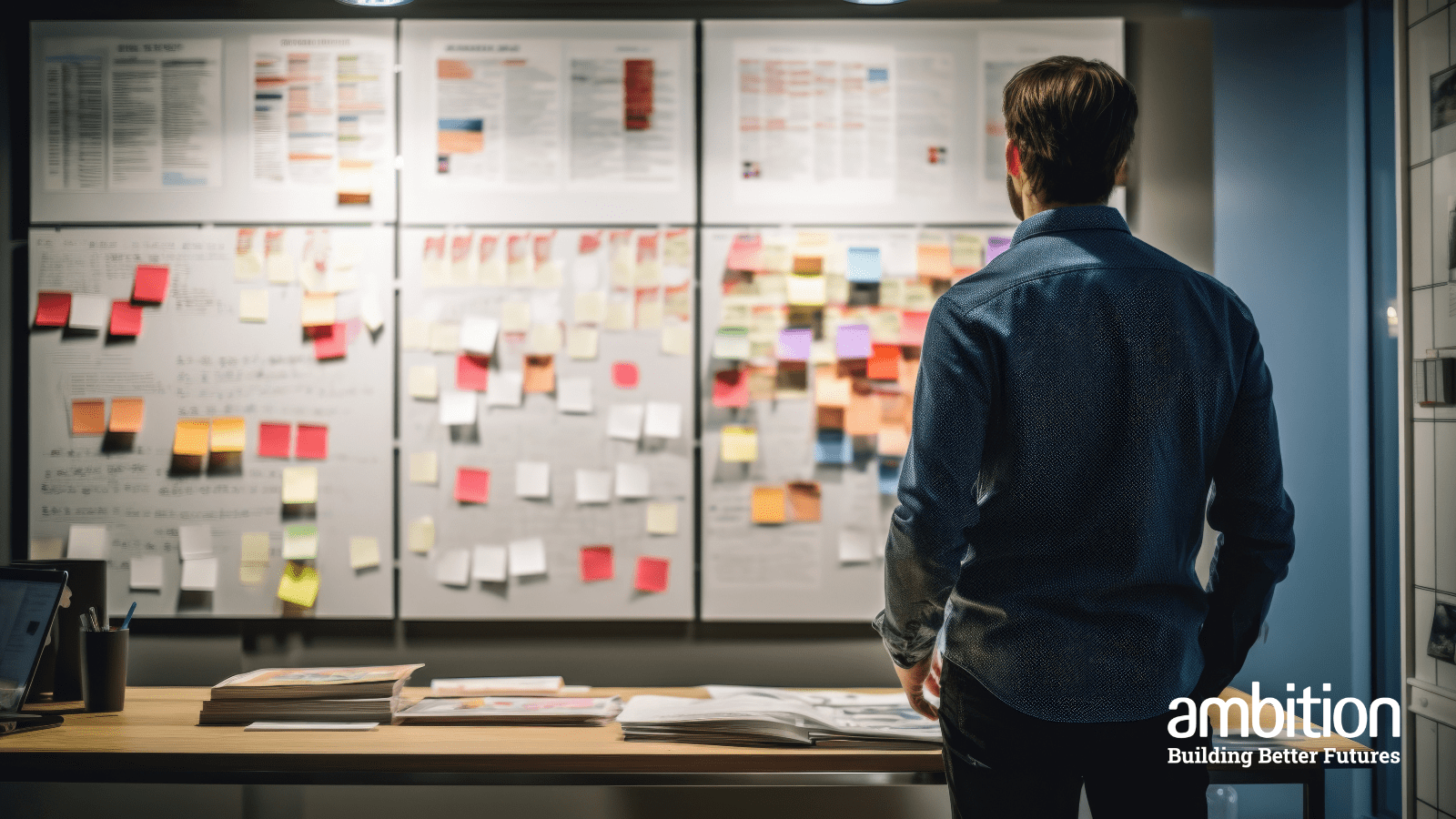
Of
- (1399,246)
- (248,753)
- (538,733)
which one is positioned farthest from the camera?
(1399,246)

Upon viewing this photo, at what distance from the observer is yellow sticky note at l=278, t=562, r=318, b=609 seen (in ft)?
7.11

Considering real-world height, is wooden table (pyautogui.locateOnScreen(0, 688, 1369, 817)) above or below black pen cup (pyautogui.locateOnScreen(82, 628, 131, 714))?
below

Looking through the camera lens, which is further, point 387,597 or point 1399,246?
point 387,597

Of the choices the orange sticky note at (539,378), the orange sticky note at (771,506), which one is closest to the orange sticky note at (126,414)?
the orange sticky note at (539,378)

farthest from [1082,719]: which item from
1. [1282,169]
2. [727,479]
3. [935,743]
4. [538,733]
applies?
[1282,169]

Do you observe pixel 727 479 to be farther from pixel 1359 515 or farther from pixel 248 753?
pixel 1359 515

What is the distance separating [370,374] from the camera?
7.15ft

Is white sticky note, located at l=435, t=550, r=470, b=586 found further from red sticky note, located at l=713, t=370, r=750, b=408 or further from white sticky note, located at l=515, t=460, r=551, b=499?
red sticky note, located at l=713, t=370, r=750, b=408

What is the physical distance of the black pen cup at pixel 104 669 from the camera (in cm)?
166

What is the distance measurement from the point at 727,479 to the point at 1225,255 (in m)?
1.40

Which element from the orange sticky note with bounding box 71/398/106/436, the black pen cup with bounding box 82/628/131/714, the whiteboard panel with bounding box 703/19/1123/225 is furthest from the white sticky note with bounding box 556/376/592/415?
the orange sticky note with bounding box 71/398/106/436

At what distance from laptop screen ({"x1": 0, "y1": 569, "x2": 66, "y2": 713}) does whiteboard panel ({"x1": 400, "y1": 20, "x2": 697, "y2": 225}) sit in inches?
43.3

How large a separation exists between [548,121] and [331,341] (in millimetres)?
778

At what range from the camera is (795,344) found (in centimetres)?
216
